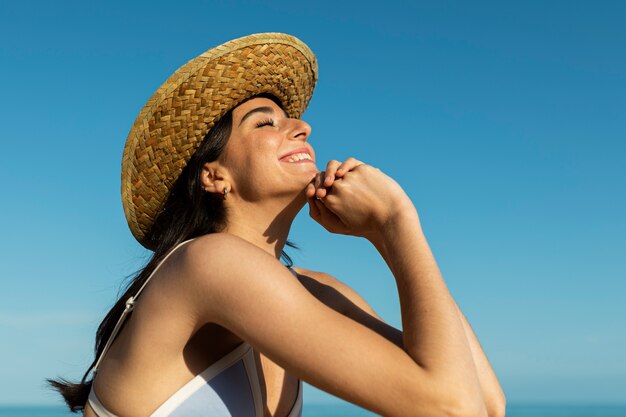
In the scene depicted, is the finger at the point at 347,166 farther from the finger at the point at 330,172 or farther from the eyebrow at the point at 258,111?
the eyebrow at the point at 258,111

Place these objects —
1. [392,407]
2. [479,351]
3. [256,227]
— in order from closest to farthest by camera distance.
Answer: [392,407] → [479,351] → [256,227]

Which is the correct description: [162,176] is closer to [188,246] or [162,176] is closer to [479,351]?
[188,246]

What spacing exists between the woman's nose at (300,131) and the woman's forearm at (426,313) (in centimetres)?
79

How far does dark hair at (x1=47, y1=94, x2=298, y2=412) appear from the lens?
3.39 m

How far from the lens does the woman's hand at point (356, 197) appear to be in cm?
295

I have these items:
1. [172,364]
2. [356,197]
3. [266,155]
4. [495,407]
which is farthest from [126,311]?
[495,407]

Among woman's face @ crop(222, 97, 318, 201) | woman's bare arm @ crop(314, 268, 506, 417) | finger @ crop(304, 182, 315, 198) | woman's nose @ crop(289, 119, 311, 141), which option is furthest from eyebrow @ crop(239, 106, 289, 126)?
woman's bare arm @ crop(314, 268, 506, 417)

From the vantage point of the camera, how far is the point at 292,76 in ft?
12.8

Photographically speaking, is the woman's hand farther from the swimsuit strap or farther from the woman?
the swimsuit strap

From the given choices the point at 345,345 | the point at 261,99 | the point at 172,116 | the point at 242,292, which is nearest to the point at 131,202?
the point at 172,116

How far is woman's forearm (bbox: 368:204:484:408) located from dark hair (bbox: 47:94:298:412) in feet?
3.24

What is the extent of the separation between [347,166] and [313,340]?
0.91 metres

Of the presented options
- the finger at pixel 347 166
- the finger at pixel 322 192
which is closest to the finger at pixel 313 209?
the finger at pixel 322 192

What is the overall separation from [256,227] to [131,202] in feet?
2.29
